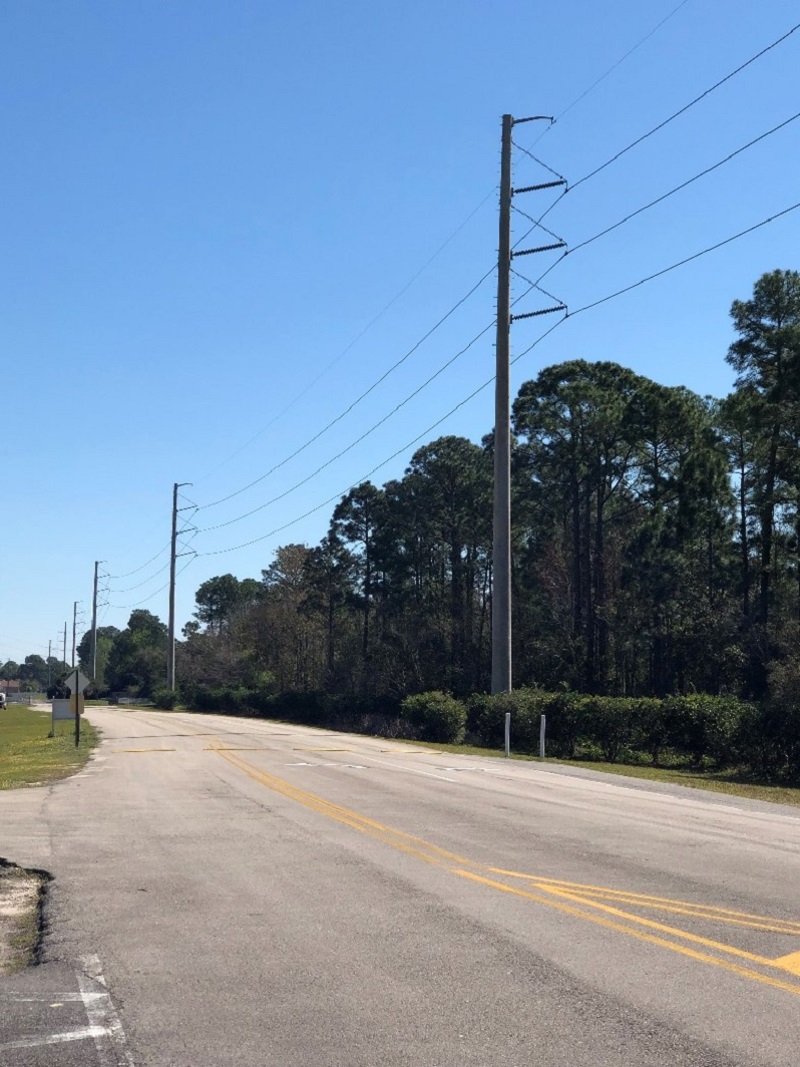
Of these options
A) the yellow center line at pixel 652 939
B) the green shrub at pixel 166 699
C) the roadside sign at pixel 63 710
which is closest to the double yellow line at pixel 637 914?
the yellow center line at pixel 652 939

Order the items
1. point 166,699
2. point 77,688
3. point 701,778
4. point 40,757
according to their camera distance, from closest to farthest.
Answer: point 701,778 → point 40,757 → point 77,688 → point 166,699

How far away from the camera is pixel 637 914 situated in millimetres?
8484

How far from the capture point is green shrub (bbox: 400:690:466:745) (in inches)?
1480

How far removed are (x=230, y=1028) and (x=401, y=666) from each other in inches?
2454

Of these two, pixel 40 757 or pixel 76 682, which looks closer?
pixel 40 757

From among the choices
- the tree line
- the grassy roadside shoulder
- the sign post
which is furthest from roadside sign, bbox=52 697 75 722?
the tree line

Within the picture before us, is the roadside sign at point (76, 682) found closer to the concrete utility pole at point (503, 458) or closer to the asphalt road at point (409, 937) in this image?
the concrete utility pole at point (503, 458)

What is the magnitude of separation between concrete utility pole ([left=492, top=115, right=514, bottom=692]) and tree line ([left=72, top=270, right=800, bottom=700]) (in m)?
8.22

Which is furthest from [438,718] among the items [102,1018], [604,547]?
[102,1018]

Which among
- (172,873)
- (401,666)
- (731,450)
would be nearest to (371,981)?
(172,873)

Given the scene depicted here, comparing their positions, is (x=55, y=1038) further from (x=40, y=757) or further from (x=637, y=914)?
(x=40, y=757)

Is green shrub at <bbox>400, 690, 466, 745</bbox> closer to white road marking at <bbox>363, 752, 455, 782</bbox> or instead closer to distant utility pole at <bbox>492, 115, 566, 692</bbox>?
distant utility pole at <bbox>492, 115, 566, 692</bbox>

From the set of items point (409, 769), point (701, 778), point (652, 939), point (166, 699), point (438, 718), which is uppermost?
point (652, 939)

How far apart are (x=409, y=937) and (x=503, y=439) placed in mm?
27424
